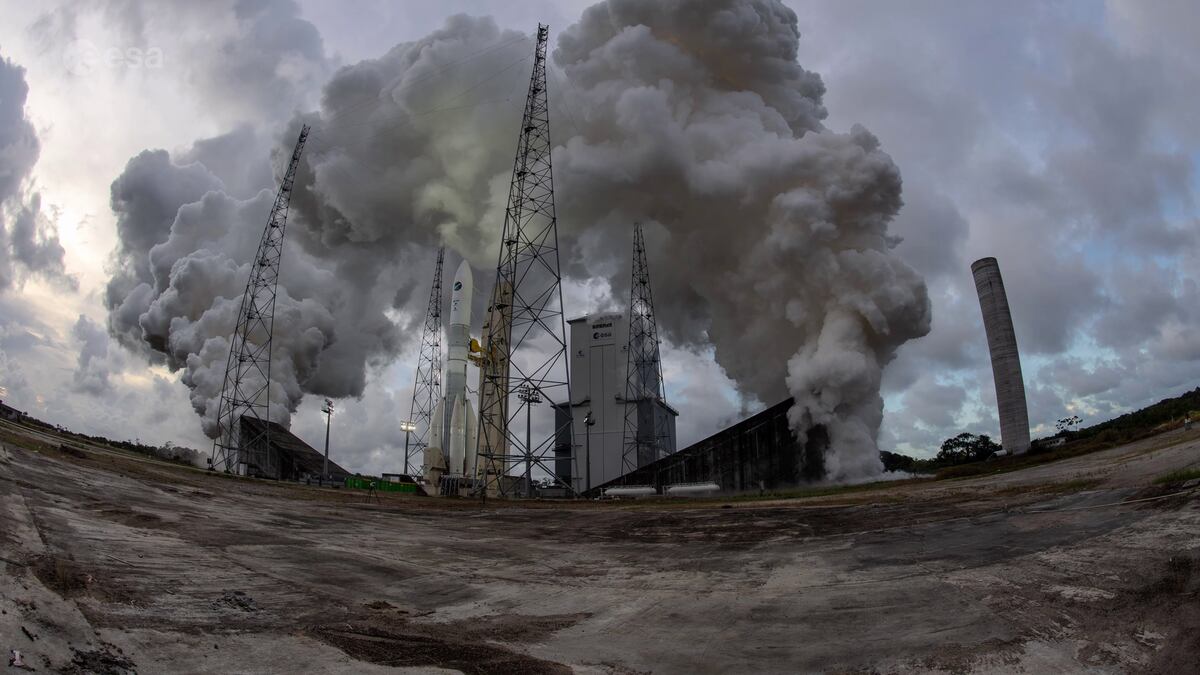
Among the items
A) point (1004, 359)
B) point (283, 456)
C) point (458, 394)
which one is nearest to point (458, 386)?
point (458, 394)

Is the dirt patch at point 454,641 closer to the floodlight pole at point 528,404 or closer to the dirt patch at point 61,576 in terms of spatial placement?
the dirt patch at point 61,576

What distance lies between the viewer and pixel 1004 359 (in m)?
49.2

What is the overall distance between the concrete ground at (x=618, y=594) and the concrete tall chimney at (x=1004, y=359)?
109 feet

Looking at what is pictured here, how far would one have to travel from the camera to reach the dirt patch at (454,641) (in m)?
7.66

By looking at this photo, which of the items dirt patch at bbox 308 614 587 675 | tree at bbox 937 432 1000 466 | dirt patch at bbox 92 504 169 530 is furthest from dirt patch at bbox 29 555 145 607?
tree at bbox 937 432 1000 466

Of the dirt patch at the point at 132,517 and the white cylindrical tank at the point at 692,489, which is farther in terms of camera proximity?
the white cylindrical tank at the point at 692,489

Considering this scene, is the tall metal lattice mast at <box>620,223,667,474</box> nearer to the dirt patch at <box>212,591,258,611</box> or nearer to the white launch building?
the white launch building

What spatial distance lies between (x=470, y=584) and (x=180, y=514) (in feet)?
34.7

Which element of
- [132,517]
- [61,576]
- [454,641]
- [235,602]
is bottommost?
[454,641]

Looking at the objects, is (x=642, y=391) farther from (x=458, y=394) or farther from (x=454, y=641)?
(x=454, y=641)

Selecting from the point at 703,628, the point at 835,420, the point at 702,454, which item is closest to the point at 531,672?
the point at 703,628

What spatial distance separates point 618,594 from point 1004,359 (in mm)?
47936

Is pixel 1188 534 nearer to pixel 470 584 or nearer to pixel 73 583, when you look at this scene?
pixel 470 584

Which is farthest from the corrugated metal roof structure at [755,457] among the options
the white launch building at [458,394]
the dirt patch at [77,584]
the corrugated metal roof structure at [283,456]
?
the dirt patch at [77,584]
